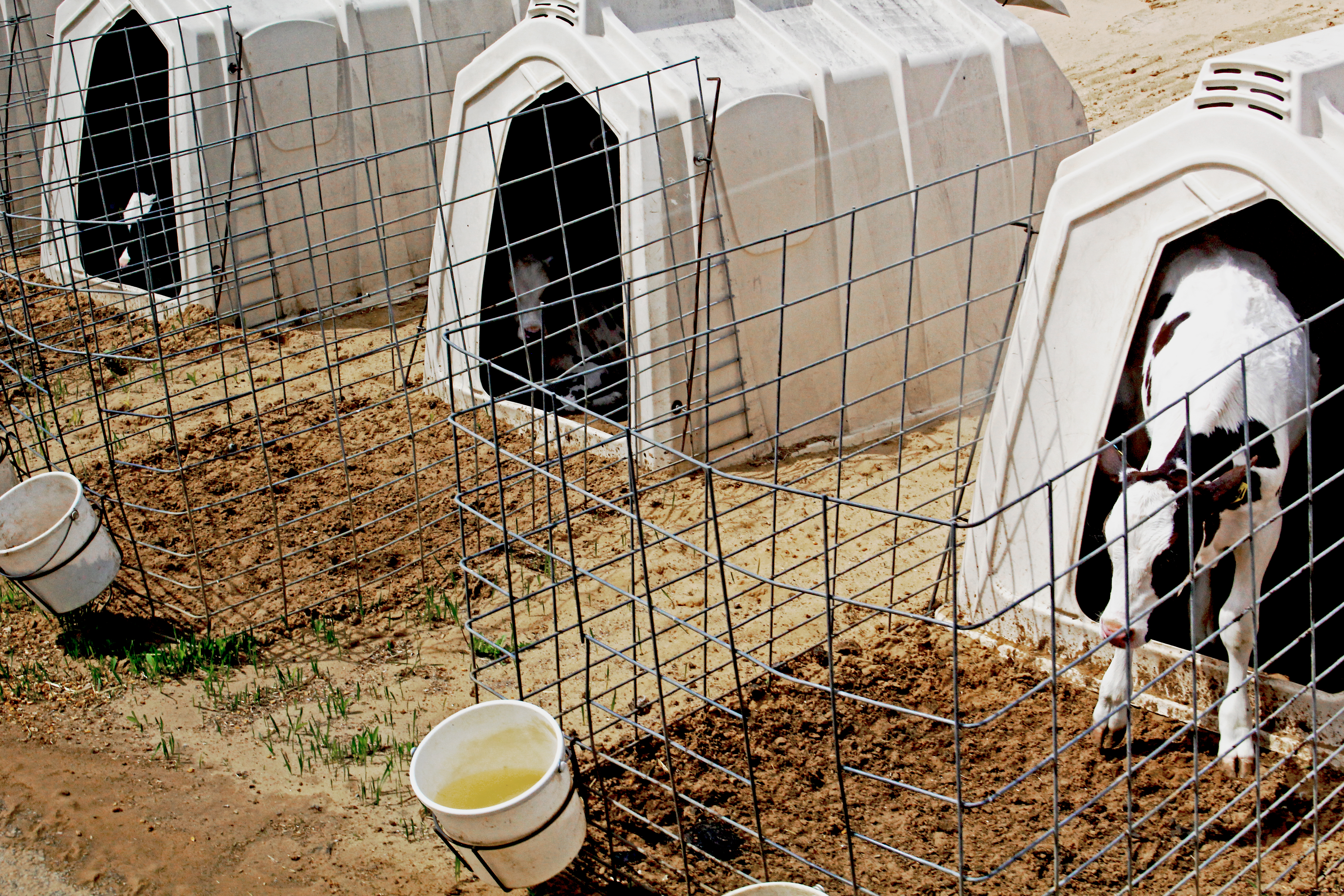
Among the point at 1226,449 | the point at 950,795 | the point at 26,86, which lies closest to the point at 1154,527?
the point at 1226,449

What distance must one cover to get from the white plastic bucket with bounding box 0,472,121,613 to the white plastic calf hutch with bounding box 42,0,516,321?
2.50 meters

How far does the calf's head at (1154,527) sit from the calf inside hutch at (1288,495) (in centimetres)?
19

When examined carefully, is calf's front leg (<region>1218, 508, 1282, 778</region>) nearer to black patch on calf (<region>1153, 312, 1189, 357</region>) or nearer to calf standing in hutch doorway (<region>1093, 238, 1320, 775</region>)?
calf standing in hutch doorway (<region>1093, 238, 1320, 775</region>)

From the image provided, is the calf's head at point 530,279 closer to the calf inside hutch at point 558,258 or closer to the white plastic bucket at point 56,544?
the calf inside hutch at point 558,258

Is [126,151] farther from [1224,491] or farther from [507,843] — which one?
[1224,491]

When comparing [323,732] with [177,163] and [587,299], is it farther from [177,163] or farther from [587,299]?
[177,163]

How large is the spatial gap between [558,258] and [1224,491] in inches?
154

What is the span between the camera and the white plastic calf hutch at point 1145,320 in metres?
3.50

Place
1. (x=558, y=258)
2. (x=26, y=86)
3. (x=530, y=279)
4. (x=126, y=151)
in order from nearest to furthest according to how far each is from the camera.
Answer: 1. (x=530, y=279)
2. (x=558, y=258)
3. (x=126, y=151)
4. (x=26, y=86)

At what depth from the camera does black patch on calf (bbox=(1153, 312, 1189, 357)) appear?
378 centimetres

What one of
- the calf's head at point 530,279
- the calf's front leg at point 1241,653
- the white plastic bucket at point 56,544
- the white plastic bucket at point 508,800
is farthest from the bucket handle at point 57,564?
the calf's front leg at point 1241,653

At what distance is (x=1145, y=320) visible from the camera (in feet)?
12.9

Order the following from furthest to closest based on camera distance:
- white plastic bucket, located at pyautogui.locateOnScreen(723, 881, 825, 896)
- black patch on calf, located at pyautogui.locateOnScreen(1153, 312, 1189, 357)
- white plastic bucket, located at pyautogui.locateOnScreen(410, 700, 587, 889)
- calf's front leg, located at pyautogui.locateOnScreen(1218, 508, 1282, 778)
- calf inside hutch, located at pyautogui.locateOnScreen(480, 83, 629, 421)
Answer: calf inside hutch, located at pyautogui.locateOnScreen(480, 83, 629, 421)
black patch on calf, located at pyautogui.locateOnScreen(1153, 312, 1189, 357)
calf's front leg, located at pyautogui.locateOnScreen(1218, 508, 1282, 778)
white plastic bucket, located at pyautogui.locateOnScreen(410, 700, 587, 889)
white plastic bucket, located at pyautogui.locateOnScreen(723, 881, 825, 896)

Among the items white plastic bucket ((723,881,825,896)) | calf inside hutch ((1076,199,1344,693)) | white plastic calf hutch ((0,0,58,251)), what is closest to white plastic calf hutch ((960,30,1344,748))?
calf inside hutch ((1076,199,1344,693))
